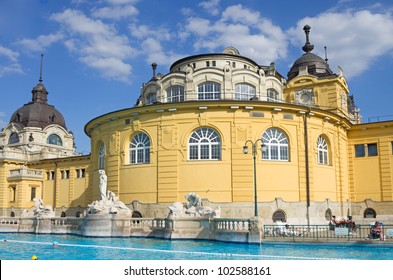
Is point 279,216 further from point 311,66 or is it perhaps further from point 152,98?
point 311,66

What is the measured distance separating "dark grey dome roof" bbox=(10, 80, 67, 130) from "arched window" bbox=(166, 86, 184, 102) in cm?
3192

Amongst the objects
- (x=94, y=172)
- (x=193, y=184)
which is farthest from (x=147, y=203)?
(x=94, y=172)

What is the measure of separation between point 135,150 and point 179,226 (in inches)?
407

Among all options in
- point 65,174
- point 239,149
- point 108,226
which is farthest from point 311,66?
point 65,174

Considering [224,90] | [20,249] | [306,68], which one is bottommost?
[20,249]

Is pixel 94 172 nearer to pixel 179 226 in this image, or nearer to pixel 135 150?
pixel 135 150

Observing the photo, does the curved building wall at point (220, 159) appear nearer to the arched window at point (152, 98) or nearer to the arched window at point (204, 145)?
the arched window at point (204, 145)

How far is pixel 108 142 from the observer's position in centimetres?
3550

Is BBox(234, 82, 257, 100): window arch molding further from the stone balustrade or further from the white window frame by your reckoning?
the stone balustrade

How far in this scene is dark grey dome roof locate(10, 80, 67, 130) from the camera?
62.7 m

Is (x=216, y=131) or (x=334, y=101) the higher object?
(x=334, y=101)

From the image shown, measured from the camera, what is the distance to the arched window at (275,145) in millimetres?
31797

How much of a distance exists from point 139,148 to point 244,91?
1041 centimetres

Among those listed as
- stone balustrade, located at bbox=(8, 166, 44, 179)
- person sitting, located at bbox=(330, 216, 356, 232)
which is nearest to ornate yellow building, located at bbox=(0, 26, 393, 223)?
person sitting, located at bbox=(330, 216, 356, 232)
